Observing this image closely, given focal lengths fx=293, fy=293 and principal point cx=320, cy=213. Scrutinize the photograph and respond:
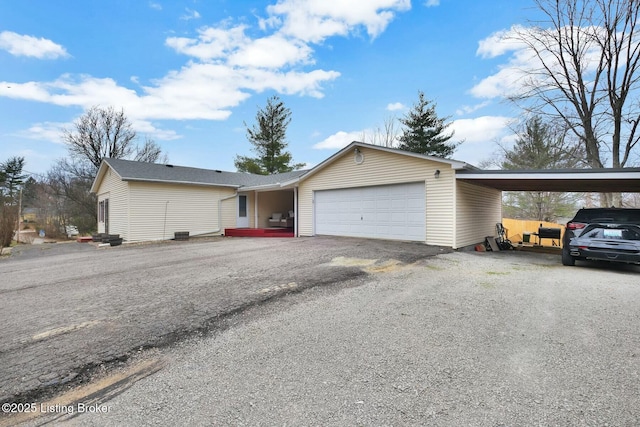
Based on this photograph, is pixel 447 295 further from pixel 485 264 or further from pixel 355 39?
pixel 355 39

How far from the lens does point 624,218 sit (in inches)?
251

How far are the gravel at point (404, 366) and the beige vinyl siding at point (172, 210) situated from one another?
11266mm

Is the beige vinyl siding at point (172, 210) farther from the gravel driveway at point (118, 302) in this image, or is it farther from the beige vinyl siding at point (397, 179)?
the gravel driveway at point (118, 302)

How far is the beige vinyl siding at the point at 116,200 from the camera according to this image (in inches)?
509

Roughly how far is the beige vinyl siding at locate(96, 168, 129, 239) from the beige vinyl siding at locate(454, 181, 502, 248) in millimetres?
13212

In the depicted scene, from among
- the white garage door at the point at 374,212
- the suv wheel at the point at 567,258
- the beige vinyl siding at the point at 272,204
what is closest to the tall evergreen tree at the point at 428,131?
the beige vinyl siding at the point at 272,204

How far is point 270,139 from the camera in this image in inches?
1153

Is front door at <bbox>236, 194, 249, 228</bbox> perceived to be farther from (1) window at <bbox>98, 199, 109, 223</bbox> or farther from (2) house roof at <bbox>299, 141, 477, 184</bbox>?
(1) window at <bbox>98, 199, 109, 223</bbox>

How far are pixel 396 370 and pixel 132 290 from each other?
14.1 ft

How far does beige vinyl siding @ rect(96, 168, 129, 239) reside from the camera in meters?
12.9

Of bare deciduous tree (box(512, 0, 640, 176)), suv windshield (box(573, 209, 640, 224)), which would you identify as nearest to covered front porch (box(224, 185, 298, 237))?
suv windshield (box(573, 209, 640, 224))

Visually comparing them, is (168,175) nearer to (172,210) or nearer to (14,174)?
(172,210)

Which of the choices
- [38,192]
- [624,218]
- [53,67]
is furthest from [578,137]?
[38,192]

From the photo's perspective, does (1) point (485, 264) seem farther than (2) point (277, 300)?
Yes
